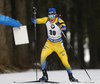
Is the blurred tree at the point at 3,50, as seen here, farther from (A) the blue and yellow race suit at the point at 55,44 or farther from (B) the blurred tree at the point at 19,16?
(A) the blue and yellow race suit at the point at 55,44

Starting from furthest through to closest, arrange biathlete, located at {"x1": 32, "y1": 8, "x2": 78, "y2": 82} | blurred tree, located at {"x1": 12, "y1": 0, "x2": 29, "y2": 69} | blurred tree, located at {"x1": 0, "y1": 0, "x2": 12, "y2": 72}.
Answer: blurred tree, located at {"x1": 12, "y1": 0, "x2": 29, "y2": 69} < blurred tree, located at {"x1": 0, "y1": 0, "x2": 12, "y2": 72} < biathlete, located at {"x1": 32, "y1": 8, "x2": 78, "y2": 82}

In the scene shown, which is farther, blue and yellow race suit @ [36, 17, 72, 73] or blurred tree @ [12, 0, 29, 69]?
blurred tree @ [12, 0, 29, 69]

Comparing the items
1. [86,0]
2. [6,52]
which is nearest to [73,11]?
[86,0]

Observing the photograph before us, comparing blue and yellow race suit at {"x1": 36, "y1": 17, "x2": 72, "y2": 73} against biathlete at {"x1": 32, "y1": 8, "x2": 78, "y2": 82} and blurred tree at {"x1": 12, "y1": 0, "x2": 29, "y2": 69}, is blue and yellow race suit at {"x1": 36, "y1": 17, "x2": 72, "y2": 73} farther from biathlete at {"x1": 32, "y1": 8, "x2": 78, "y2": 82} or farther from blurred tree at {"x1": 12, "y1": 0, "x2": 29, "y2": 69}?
blurred tree at {"x1": 12, "y1": 0, "x2": 29, "y2": 69}

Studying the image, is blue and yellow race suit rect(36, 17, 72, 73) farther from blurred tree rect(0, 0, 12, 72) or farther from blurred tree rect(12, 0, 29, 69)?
blurred tree rect(12, 0, 29, 69)

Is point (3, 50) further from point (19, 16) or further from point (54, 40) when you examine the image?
point (54, 40)

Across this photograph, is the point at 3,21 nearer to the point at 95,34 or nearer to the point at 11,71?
the point at 11,71

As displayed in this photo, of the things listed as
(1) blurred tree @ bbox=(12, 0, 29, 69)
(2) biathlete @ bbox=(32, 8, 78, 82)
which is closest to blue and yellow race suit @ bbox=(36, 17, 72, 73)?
(2) biathlete @ bbox=(32, 8, 78, 82)

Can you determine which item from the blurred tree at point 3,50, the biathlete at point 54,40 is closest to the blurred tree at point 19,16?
the blurred tree at point 3,50

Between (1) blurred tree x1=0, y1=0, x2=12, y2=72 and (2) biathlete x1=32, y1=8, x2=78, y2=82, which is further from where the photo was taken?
(1) blurred tree x1=0, y1=0, x2=12, y2=72

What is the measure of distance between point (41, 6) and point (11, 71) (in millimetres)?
3940

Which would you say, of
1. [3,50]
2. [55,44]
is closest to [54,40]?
[55,44]

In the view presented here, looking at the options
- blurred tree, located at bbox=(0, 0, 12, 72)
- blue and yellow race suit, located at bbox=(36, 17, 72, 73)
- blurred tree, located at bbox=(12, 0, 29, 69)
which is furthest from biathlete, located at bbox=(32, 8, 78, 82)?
blurred tree, located at bbox=(12, 0, 29, 69)

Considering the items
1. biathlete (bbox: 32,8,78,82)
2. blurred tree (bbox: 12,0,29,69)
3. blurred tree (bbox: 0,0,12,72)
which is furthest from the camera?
→ blurred tree (bbox: 12,0,29,69)
